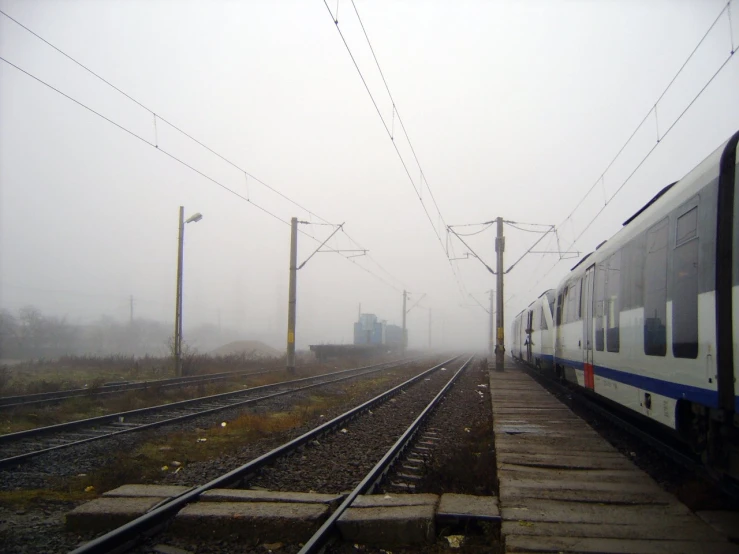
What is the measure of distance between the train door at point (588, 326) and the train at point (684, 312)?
1050 millimetres

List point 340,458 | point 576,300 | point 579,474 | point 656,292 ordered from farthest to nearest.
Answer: point 576,300 → point 340,458 → point 579,474 → point 656,292

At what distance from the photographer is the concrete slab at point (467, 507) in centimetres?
502

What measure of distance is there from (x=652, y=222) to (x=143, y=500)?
697 centimetres

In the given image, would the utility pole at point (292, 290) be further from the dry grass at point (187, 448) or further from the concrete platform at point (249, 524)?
the concrete platform at point (249, 524)

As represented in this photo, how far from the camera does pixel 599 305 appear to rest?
9.77m

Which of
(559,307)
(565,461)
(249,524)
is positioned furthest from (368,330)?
(249,524)

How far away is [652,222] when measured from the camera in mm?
6910

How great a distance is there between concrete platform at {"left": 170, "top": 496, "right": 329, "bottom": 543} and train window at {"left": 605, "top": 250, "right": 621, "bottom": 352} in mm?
5582

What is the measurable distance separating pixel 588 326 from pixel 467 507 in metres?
6.56

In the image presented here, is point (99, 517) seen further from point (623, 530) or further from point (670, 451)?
point (670, 451)

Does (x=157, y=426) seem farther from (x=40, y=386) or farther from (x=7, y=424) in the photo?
(x=40, y=386)

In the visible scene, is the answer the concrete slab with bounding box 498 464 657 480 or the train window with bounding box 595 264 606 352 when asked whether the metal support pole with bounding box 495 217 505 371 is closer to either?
A: the train window with bounding box 595 264 606 352

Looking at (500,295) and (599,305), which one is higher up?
(500,295)

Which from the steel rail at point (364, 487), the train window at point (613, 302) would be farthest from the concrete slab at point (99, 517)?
the train window at point (613, 302)
